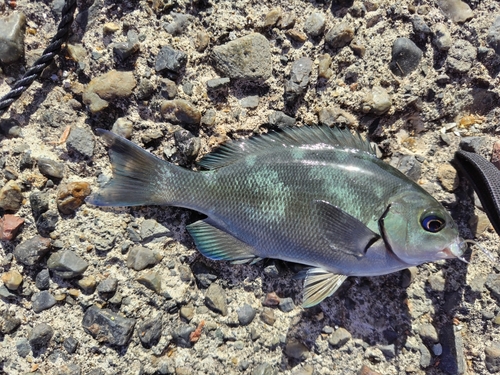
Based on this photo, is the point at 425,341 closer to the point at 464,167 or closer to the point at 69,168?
the point at 464,167

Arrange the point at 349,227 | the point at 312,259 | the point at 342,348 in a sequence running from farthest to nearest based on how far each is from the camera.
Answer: the point at 342,348
the point at 312,259
the point at 349,227

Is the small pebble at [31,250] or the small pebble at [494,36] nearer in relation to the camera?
the small pebble at [31,250]

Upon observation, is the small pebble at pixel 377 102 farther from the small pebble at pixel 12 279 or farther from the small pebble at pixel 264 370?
the small pebble at pixel 12 279

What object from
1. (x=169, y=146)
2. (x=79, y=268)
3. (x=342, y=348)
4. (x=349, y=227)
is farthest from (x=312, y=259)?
(x=79, y=268)

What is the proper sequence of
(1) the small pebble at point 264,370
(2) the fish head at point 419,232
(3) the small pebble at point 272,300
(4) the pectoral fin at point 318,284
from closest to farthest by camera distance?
(2) the fish head at point 419,232, (4) the pectoral fin at point 318,284, (1) the small pebble at point 264,370, (3) the small pebble at point 272,300

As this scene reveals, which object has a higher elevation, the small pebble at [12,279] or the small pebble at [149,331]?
the small pebble at [12,279]

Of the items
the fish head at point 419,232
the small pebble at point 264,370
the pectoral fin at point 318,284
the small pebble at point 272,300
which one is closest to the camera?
the fish head at point 419,232

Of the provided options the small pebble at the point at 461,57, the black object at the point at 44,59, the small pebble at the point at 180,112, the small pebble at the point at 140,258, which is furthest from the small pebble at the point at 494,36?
the black object at the point at 44,59
